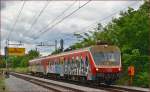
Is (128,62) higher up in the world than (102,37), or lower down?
lower down

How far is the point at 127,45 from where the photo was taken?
38750mm

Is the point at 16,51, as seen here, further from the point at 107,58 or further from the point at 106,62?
the point at 106,62

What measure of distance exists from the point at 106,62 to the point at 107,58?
36 centimetres

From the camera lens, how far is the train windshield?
33.5m

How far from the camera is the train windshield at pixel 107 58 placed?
33.5 m

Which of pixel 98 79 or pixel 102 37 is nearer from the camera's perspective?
pixel 98 79

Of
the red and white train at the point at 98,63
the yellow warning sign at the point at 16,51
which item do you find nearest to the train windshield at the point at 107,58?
the red and white train at the point at 98,63

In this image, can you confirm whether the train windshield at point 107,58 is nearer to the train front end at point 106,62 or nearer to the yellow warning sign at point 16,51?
the train front end at point 106,62

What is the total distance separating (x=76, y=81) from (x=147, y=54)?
7.88 m

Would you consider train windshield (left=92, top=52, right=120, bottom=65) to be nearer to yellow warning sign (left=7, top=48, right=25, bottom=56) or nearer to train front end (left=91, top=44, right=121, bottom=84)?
train front end (left=91, top=44, right=121, bottom=84)

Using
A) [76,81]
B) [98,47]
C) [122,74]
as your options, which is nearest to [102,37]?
[76,81]

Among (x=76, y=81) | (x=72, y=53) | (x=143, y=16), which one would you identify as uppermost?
(x=143, y=16)

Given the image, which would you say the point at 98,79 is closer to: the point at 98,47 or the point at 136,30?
the point at 98,47

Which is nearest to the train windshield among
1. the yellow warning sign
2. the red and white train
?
the red and white train
